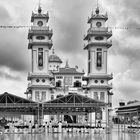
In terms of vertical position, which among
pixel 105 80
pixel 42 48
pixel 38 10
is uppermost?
pixel 38 10

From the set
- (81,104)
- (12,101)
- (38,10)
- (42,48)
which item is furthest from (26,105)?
(38,10)

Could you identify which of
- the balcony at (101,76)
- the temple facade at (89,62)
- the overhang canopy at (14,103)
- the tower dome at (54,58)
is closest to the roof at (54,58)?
the tower dome at (54,58)

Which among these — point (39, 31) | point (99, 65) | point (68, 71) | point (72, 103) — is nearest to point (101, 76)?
point (99, 65)

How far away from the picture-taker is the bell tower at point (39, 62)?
84.7 m

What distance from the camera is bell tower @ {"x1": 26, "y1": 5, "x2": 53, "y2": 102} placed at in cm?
8465

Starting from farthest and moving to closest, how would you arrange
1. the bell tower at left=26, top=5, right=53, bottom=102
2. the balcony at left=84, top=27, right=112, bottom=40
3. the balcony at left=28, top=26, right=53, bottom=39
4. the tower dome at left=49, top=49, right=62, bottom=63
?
the tower dome at left=49, top=49, right=62, bottom=63, the balcony at left=84, top=27, right=112, bottom=40, the balcony at left=28, top=26, right=53, bottom=39, the bell tower at left=26, top=5, right=53, bottom=102

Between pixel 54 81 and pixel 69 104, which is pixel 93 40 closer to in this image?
pixel 54 81

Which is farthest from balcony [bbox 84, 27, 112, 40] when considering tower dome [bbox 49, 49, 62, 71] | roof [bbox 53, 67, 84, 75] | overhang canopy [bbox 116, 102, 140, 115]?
tower dome [bbox 49, 49, 62, 71]

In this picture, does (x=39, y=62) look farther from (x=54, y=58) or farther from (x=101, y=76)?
(x=54, y=58)

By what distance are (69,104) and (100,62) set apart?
33.2 m

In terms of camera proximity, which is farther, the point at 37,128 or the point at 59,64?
the point at 59,64

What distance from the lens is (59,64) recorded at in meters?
122

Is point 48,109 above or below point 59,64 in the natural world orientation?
below

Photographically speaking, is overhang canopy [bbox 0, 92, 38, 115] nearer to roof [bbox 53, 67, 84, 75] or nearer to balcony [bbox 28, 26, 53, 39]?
balcony [bbox 28, 26, 53, 39]
